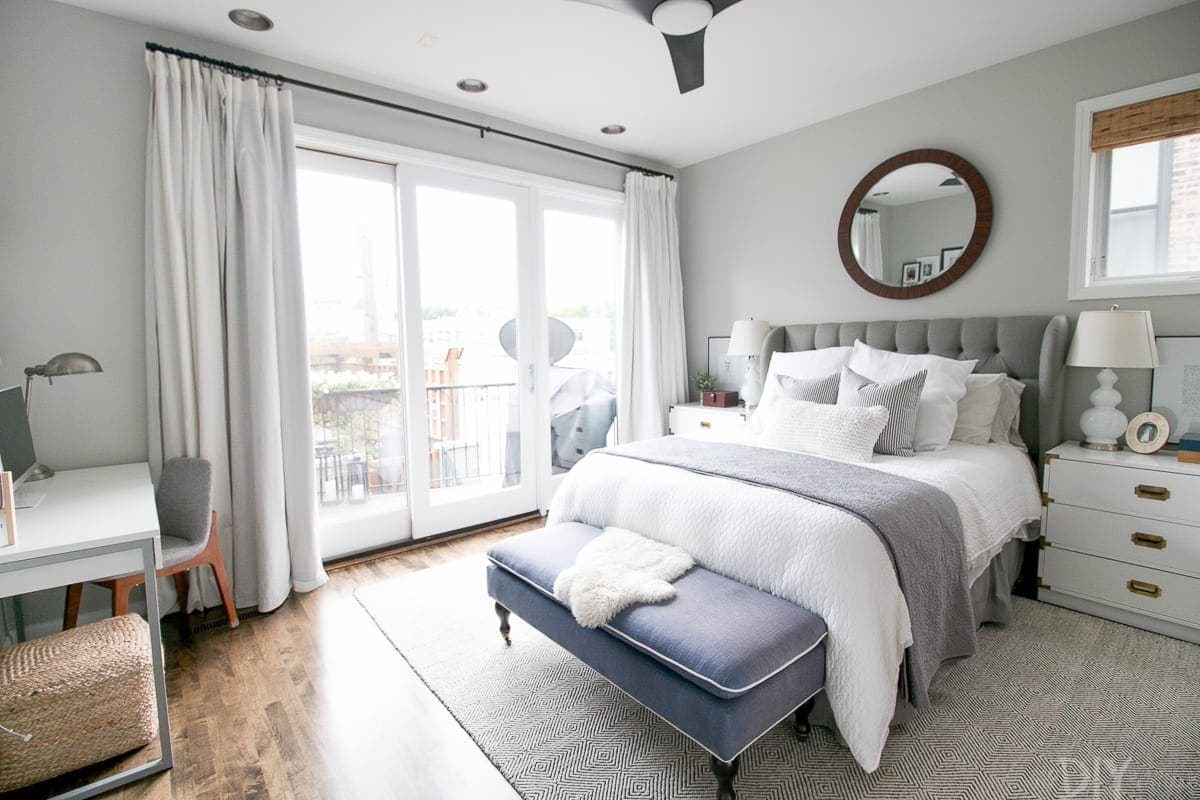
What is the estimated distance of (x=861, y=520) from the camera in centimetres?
179

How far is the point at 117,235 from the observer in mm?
2527

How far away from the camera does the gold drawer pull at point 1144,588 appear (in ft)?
7.79

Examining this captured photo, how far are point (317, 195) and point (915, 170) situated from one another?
3402 mm

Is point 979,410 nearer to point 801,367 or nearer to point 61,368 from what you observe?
point 801,367

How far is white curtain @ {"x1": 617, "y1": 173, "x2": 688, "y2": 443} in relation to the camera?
14.6 ft

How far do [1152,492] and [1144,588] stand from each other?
41 centimetres

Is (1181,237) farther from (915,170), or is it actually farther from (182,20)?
(182,20)

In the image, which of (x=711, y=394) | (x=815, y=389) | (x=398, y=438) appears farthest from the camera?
(x=711, y=394)

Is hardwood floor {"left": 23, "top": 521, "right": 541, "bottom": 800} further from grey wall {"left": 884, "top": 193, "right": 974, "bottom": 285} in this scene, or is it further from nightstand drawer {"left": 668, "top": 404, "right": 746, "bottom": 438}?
grey wall {"left": 884, "top": 193, "right": 974, "bottom": 285}

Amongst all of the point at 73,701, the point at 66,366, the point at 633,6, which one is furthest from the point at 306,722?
the point at 633,6

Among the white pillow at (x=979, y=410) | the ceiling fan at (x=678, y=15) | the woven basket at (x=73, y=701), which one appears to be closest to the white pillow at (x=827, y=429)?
the white pillow at (x=979, y=410)

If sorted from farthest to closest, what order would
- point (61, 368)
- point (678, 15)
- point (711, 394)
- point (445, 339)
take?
point (711, 394)
point (445, 339)
point (61, 368)
point (678, 15)

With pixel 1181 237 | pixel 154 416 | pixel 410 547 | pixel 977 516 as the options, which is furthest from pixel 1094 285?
pixel 154 416

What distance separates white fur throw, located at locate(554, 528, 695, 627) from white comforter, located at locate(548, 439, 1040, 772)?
0.39 ft
